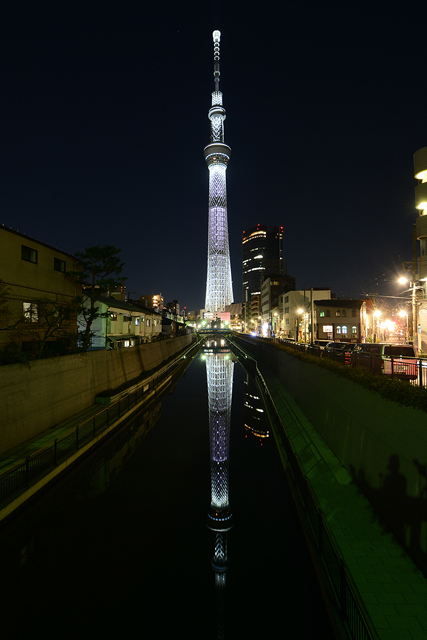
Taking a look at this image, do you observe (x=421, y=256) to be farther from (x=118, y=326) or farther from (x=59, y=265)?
(x=118, y=326)

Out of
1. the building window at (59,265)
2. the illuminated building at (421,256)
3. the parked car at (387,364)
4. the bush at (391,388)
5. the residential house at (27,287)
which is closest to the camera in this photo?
the bush at (391,388)

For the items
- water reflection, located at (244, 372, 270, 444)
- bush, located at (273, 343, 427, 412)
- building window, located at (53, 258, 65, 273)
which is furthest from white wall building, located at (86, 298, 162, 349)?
bush, located at (273, 343, 427, 412)

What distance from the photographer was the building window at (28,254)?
54.4 feet

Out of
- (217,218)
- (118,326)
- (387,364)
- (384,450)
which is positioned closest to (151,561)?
(384,450)

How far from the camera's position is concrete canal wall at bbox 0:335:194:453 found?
35.2ft

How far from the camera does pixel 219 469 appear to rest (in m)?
12.8

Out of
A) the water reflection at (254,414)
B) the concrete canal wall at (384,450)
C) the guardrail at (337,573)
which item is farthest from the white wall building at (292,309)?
the guardrail at (337,573)

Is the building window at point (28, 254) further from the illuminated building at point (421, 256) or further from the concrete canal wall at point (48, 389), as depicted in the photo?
the illuminated building at point (421, 256)

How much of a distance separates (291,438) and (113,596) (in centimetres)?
949

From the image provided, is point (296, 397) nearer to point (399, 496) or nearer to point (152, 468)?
point (152, 468)

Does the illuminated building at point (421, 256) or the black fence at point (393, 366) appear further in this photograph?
the illuminated building at point (421, 256)

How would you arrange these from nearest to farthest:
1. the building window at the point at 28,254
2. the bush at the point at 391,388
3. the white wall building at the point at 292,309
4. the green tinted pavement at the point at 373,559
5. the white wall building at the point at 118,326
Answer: the green tinted pavement at the point at 373,559 < the bush at the point at 391,388 < the building window at the point at 28,254 < the white wall building at the point at 118,326 < the white wall building at the point at 292,309

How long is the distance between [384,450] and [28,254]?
18.5 meters

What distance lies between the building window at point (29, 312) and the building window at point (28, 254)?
2427 mm
